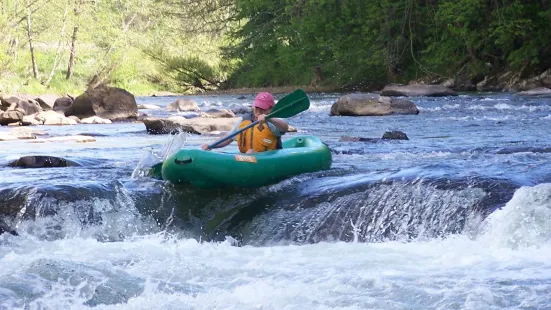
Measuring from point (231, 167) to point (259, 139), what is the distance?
68 centimetres

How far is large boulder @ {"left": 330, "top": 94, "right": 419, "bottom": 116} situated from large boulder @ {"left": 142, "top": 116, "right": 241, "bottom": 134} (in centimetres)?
349

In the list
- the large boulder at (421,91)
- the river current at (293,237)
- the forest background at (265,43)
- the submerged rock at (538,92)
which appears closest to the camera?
the river current at (293,237)

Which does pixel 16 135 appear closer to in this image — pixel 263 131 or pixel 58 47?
pixel 263 131

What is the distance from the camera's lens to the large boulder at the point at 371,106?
1531cm

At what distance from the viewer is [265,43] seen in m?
36.5

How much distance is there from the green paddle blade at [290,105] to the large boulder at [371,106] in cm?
804

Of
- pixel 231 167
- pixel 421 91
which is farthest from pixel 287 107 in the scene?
pixel 421 91

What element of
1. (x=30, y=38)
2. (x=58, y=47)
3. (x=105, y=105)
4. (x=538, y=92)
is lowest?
(x=538, y=92)

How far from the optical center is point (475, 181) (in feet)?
19.9

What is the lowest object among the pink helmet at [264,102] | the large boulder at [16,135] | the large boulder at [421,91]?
the large boulder at [421,91]

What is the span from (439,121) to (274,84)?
2454 centimetres

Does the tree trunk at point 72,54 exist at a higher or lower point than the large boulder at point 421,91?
higher

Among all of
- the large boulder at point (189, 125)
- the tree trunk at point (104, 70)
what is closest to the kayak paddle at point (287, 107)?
the large boulder at point (189, 125)

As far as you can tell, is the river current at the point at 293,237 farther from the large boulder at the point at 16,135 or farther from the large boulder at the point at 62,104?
the large boulder at the point at 62,104
